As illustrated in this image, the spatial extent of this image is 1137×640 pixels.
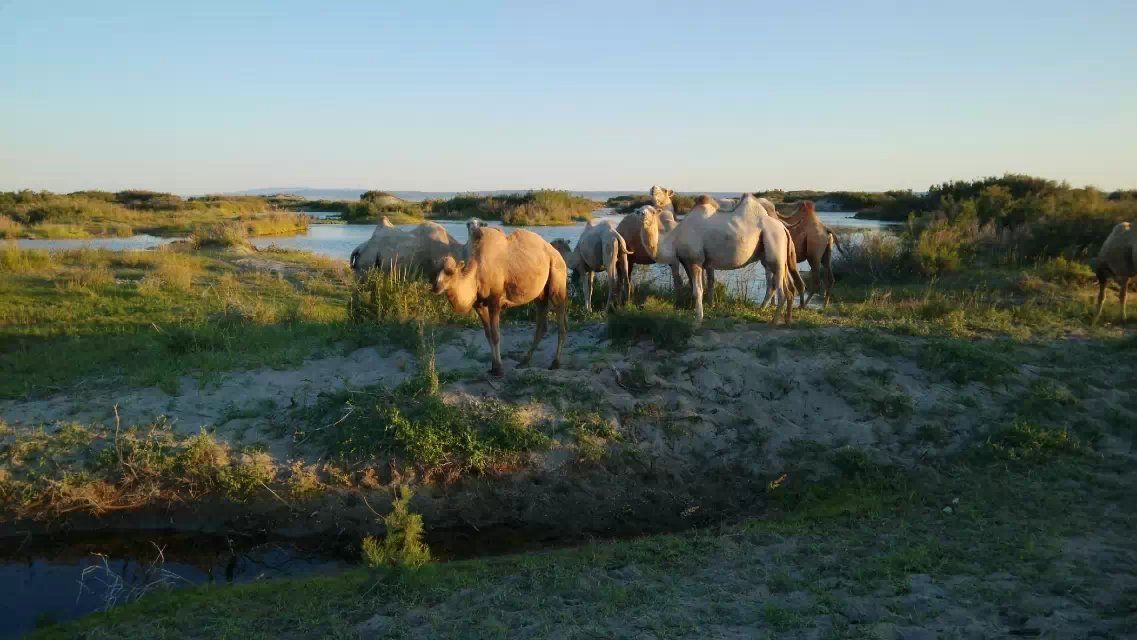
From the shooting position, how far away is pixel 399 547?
565cm

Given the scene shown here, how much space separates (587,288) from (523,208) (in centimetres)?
2991

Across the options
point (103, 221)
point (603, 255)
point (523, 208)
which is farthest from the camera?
point (523, 208)

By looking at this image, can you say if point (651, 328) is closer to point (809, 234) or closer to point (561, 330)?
point (561, 330)

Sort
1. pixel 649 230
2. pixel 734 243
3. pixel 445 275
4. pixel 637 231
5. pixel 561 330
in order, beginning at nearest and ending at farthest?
1. pixel 445 275
2. pixel 561 330
3. pixel 734 243
4. pixel 649 230
5. pixel 637 231

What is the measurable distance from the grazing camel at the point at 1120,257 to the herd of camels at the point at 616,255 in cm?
2

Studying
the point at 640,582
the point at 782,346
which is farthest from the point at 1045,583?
the point at 782,346

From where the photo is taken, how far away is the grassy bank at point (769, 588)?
14.3 ft

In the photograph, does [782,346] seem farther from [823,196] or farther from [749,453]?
[823,196]

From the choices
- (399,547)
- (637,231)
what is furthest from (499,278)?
(637,231)

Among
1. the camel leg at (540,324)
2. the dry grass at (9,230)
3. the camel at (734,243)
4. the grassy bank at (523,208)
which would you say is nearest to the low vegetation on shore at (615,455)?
the camel leg at (540,324)

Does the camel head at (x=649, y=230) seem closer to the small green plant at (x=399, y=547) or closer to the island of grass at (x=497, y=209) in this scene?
the small green plant at (x=399, y=547)

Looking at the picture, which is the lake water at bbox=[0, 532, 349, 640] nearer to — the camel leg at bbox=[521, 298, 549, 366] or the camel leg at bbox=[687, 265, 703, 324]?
the camel leg at bbox=[521, 298, 549, 366]

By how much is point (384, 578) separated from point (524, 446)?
8.63 feet

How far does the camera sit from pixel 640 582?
197 inches
